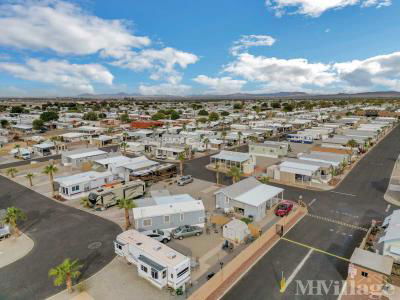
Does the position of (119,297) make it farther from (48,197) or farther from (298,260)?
(48,197)

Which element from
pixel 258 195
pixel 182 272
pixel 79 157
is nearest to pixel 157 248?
pixel 182 272

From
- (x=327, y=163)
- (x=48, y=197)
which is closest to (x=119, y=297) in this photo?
(x=48, y=197)

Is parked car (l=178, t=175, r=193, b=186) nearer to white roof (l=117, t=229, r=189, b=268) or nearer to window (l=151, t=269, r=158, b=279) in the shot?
white roof (l=117, t=229, r=189, b=268)

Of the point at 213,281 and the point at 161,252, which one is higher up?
the point at 161,252

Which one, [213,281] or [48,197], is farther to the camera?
[48,197]

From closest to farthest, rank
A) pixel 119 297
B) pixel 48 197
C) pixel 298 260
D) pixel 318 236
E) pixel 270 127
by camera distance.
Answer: pixel 119 297 → pixel 298 260 → pixel 318 236 → pixel 48 197 → pixel 270 127

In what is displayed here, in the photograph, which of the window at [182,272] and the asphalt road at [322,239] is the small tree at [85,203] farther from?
the asphalt road at [322,239]

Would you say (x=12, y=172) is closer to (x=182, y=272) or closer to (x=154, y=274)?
(x=154, y=274)
